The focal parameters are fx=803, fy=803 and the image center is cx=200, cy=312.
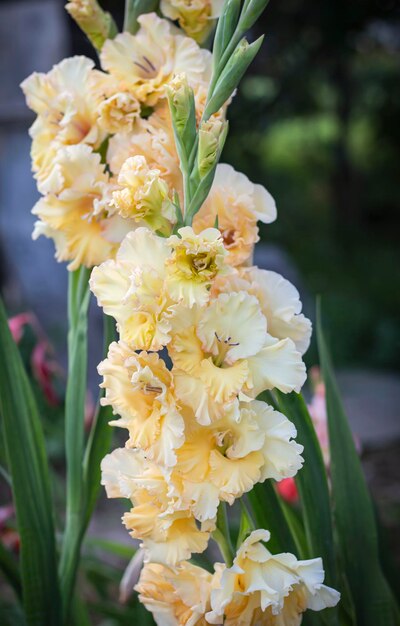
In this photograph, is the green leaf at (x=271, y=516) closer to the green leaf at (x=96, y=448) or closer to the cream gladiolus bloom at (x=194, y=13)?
the green leaf at (x=96, y=448)

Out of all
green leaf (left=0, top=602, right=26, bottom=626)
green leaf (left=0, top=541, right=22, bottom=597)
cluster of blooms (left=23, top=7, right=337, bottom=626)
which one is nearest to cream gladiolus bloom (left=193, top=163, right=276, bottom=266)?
cluster of blooms (left=23, top=7, right=337, bottom=626)

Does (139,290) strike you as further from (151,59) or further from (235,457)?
(151,59)

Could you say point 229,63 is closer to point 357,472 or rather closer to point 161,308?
point 161,308

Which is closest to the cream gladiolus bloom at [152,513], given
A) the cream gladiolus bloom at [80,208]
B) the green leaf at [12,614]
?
the cream gladiolus bloom at [80,208]

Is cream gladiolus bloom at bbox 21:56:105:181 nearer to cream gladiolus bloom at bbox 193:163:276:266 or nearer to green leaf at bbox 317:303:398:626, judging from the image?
cream gladiolus bloom at bbox 193:163:276:266

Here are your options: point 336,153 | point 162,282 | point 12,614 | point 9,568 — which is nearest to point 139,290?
point 162,282

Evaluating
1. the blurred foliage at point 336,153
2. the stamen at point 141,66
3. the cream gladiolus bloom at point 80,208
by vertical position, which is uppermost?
the stamen at point 141,66
